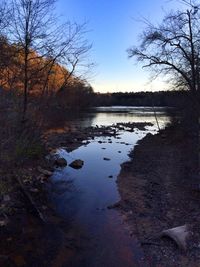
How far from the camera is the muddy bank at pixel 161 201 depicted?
6.81m

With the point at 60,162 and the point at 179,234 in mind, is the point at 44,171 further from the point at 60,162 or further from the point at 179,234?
the point at 179,234

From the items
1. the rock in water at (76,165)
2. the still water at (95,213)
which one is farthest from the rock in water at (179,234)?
the rock in water at (76,165)

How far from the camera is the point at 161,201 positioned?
1031 centimetres

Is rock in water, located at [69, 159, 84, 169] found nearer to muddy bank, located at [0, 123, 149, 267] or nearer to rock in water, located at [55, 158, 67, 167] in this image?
rock in water, located at [55, 158, 67, 167]

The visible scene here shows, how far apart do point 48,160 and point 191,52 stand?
13320mm

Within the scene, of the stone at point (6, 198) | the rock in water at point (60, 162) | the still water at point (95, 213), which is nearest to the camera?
the still water at point (95, 213)

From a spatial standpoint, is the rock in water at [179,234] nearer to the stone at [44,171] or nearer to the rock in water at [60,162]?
the stone at [44,171]

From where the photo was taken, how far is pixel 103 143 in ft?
81.3

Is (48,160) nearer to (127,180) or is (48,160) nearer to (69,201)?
(127,180)

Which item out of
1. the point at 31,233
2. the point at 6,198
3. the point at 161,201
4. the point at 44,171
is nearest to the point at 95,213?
the point at 31,233

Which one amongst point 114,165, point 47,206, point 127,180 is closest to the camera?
point 47,206

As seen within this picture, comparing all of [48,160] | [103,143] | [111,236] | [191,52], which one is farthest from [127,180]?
[191,52]

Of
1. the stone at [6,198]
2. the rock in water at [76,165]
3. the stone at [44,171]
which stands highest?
the stone at [6,198]

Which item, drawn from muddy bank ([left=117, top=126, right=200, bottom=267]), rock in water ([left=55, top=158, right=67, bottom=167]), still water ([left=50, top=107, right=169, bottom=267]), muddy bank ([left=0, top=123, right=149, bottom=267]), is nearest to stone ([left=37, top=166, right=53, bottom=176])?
still water ([left=50, top=107, right=169, bottom=267])
